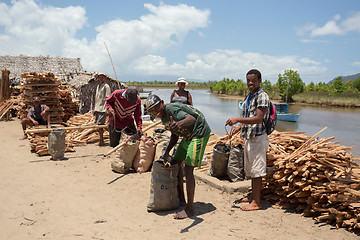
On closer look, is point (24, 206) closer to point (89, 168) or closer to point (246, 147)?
point (89, 168)

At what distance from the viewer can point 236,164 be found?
489 centimetres

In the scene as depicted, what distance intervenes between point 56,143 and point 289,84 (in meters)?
45.2

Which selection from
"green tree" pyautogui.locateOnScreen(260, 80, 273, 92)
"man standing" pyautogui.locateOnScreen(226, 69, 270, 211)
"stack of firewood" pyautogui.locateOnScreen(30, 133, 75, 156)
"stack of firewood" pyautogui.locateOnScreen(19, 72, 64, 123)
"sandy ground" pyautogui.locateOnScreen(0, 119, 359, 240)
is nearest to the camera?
"sandy ground" pyautogui.locateOnScreen(0, 119, 359, 240)

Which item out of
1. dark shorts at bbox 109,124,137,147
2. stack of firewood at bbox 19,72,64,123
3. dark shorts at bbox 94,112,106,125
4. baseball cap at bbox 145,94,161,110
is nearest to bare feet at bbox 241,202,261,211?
baseball cap at bbox 145,94,161,110

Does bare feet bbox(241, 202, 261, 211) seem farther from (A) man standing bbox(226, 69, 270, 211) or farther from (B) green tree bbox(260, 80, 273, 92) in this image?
(B) green tree bbox(260, 80, 273, 92)

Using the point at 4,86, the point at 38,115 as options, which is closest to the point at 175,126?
the point at 38,115

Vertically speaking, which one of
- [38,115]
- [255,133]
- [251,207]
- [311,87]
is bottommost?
[251,207]

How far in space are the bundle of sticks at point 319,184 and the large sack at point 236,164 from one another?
0.66 meters

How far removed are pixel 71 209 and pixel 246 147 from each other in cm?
265

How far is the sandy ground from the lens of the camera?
325 centimetres

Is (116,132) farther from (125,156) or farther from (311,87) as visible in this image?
(311,87)

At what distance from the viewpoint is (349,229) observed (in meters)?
3.17

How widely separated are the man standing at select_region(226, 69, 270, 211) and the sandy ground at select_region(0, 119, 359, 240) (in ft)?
1.52

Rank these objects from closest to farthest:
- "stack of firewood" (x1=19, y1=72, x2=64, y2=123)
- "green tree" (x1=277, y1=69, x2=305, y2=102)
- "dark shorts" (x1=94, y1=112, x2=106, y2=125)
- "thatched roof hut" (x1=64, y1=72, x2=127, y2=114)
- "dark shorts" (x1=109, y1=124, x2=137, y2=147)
A: "dark shorts" (x1=109, y1=124, x2=137, y2=147) < "dark shorts" (x1=94, y1=112, x2=106, y2=125) < "stack of firewood" (x1=19, y1=72, x2=64, y2=123) < "thatched roof hut" (x1=64, y1=72, x2=127, y2=114) < "green tree" (x1=277, y1=69, x2=305, y2=102)
